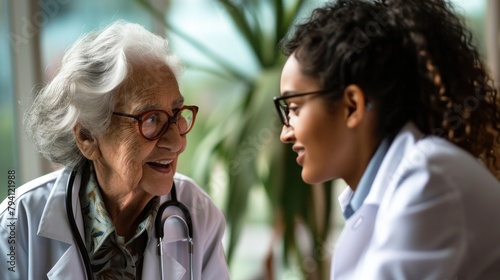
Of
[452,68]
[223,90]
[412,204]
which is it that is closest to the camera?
[412,204]

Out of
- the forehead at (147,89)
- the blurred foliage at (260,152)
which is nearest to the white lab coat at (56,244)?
the forehead at (147,89)

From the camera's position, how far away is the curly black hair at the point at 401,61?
1.36 meters

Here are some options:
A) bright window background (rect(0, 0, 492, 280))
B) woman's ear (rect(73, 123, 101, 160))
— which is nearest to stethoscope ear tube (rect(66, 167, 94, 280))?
woman's ear (rect(73, 123, 101, 160))

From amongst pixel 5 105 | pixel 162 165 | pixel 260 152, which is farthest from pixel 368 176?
pixel 5 105

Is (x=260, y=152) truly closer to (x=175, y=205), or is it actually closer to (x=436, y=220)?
(x=175, y=205)

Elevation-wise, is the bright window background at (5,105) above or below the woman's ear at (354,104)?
above

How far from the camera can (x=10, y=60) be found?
280 cm

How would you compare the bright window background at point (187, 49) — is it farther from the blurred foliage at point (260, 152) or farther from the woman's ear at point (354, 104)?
the woman's ear at point (354, 104)

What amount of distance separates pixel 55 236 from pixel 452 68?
1053 millimetres

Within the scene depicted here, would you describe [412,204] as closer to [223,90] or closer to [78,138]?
[78,138]

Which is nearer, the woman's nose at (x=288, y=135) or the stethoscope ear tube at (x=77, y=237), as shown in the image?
the woman's nose at (x=288, y=135)

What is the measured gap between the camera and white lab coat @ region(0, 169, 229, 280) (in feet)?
5.70

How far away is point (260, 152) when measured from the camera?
9.07 feet

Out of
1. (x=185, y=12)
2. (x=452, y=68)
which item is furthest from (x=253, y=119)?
(x=452, y=68)
